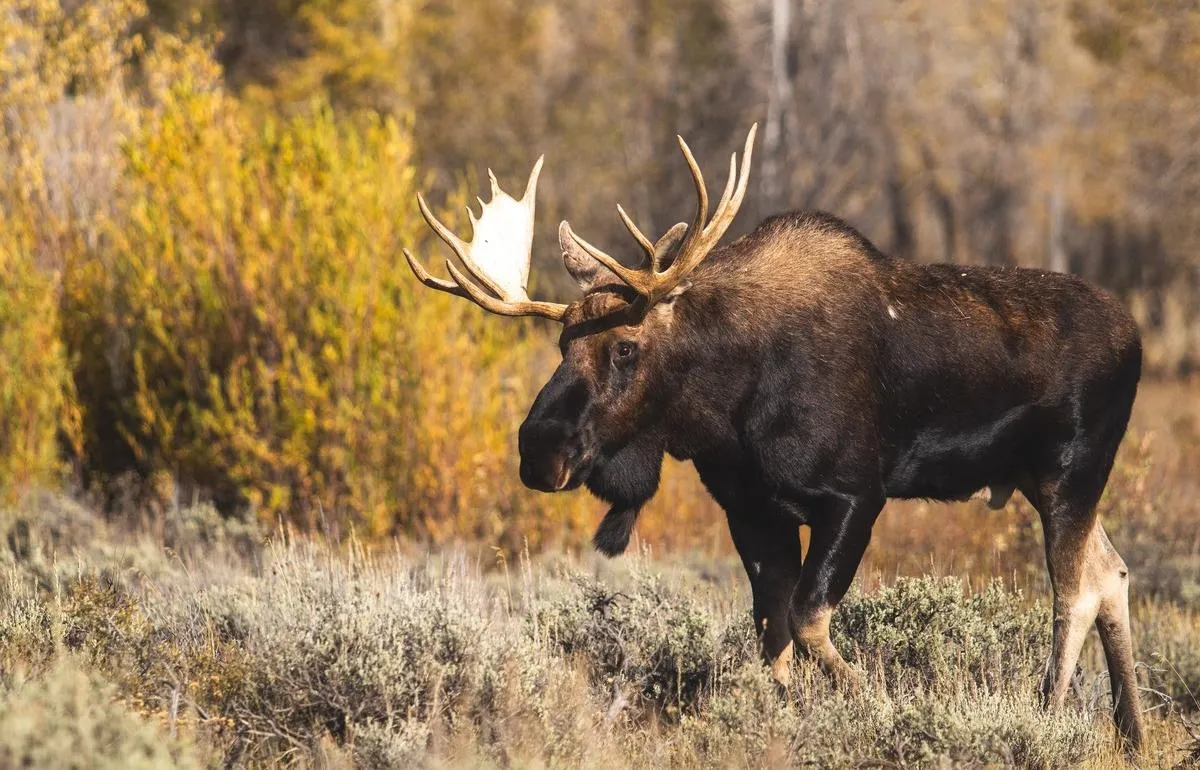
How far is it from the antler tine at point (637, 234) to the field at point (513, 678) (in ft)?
4.90

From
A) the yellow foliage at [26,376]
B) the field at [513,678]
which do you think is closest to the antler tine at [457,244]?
the field at [513,678]

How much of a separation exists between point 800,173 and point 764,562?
16.0 meters

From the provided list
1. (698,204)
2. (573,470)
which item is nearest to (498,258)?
(573,470)

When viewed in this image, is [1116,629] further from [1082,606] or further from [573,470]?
[573,470]

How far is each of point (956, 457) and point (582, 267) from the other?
1.65m

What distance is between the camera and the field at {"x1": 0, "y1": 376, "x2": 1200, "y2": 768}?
486 centimetres

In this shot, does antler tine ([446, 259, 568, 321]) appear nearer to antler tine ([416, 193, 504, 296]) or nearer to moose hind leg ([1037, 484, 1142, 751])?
antler tine ([416, 193, 504, 296])

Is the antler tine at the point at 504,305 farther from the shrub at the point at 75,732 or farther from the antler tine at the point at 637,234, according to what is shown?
the shrub at the point at 75,732

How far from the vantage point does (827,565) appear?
538cm

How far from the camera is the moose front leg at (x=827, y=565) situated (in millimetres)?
5352

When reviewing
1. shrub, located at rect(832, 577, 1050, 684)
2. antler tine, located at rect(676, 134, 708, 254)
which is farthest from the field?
antler tine, located at rect(676, 134, 708, 254)

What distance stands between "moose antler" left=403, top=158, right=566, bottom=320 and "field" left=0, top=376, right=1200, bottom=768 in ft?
3.77

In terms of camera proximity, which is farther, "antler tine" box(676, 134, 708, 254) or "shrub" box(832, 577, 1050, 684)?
"shrub" box(832, 577, 1050, 684)

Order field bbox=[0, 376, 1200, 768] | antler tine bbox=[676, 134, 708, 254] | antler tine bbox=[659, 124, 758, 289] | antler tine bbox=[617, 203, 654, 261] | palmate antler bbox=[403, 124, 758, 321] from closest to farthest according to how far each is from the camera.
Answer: field bbox=[0, 376, 1200, 768], antler tine bbox=[617, 203, 654, 261], antler tine bbox=[676, 134, 708, 254], palmate antler bbox=[403, 124, 758, 321], antler tine bbox=[659, 124, 758, 289]
